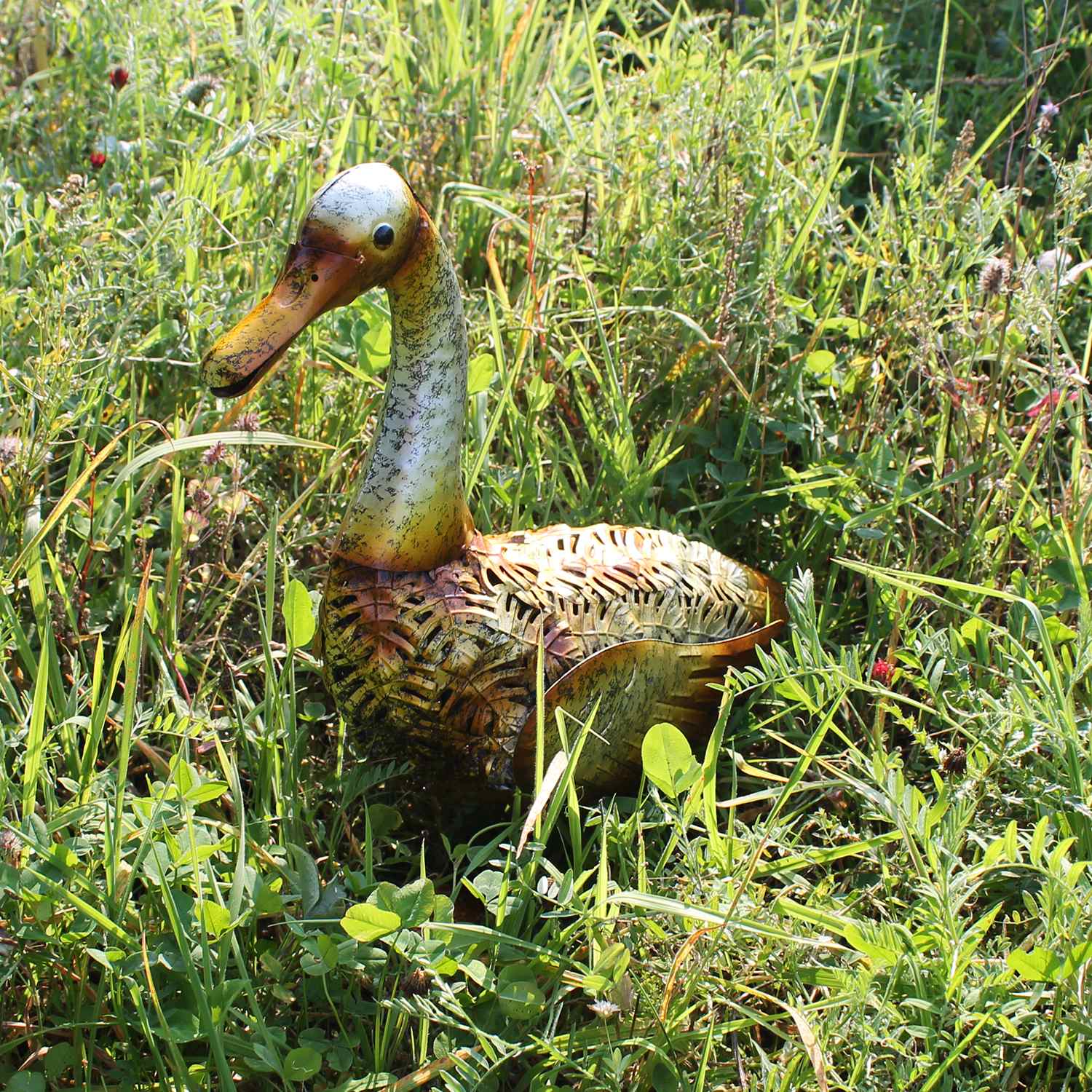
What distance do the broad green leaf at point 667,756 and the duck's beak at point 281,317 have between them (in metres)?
0.68

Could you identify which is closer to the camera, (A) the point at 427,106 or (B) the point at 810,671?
(B) the point at 810,671

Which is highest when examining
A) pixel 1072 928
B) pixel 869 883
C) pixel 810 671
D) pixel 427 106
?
pixel 427 106

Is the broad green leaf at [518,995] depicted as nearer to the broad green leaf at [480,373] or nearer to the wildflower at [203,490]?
the wildflower at [203,490]

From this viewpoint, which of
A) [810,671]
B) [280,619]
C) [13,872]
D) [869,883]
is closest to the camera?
[13,872]

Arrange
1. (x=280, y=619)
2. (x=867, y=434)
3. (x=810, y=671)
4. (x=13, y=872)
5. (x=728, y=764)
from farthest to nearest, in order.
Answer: (x=867, y=434) → (x=280, y=619) → (x=728, y=764) → (x=810, y=671) → (x=13, y=872)

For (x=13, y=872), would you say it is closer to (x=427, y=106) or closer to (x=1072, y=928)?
(x=1072, y=928)

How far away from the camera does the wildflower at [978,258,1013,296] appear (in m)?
2.35

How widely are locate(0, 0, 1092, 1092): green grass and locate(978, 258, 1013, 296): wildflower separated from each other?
55mm

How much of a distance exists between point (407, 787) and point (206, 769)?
1.04 ft

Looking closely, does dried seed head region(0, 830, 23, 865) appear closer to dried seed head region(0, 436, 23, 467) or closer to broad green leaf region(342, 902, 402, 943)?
broad green leaf region(342, 902, 402, 943)

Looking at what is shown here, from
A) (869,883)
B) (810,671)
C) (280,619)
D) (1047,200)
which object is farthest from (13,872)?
(1047,200)

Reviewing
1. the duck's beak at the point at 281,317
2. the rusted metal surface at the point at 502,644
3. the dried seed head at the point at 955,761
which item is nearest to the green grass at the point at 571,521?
the dried seed head at the point at 955,761

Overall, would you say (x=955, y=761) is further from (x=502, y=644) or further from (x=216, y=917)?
(x=216, y=917)

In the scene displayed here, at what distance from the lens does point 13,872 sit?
1.63 meters
